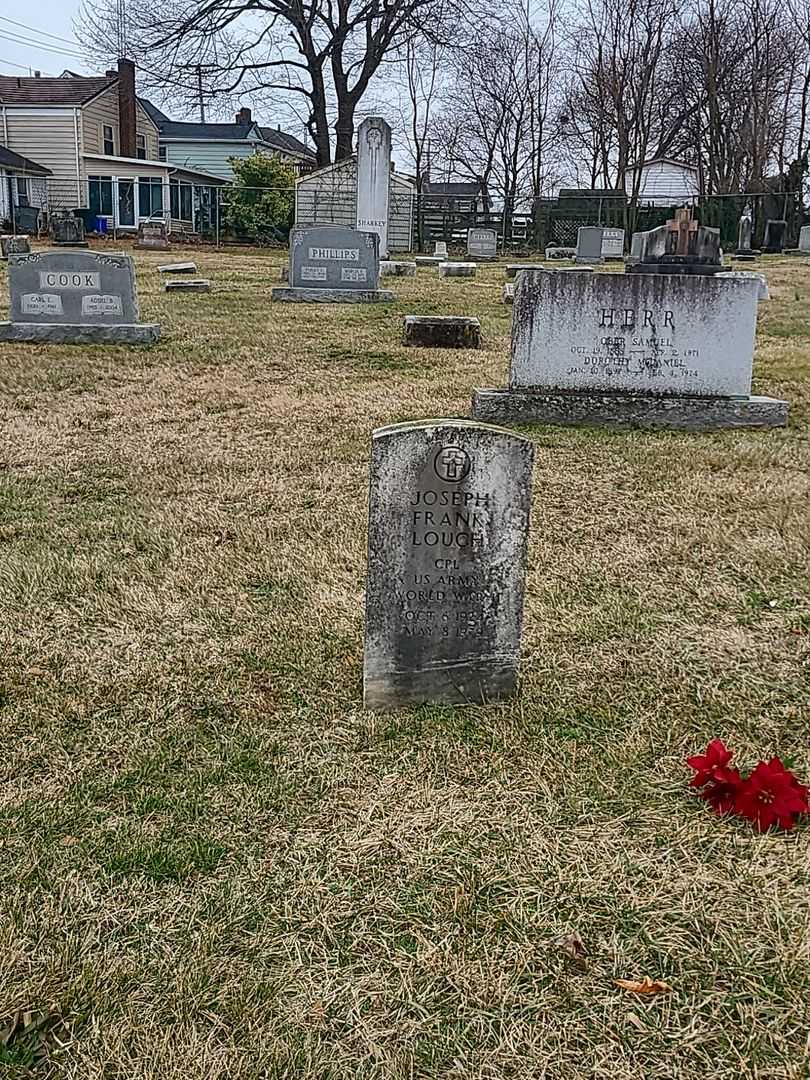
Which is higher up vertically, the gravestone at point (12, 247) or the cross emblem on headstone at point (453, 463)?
the gravestone at point (12, 247)

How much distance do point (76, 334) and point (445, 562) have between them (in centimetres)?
874

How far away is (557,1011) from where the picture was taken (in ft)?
6.54

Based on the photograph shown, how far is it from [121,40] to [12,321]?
28319 mm

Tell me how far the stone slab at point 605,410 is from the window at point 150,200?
1365 inches

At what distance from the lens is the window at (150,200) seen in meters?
38.2

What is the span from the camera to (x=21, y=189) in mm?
35844

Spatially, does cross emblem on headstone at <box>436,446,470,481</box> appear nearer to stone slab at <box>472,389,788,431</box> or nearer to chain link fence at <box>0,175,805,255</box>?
stone slab at <box>472,389,788,431</box>

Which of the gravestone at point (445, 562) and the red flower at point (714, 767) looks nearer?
the red flower at point (714, 767)

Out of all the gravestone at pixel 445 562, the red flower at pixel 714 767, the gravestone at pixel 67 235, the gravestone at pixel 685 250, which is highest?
the gravestone at pixel 67 235

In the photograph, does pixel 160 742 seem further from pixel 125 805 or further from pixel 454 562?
pixel 454 562

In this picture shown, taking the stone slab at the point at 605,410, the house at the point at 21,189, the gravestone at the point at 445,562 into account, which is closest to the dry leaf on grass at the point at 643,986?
the gravestone at the point at 445,562

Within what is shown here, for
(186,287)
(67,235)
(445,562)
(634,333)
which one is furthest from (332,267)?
(445,562)

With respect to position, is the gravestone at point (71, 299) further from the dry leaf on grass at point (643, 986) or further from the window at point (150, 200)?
the window at point (150, 200)

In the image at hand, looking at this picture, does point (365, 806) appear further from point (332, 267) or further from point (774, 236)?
point (774, 236)
